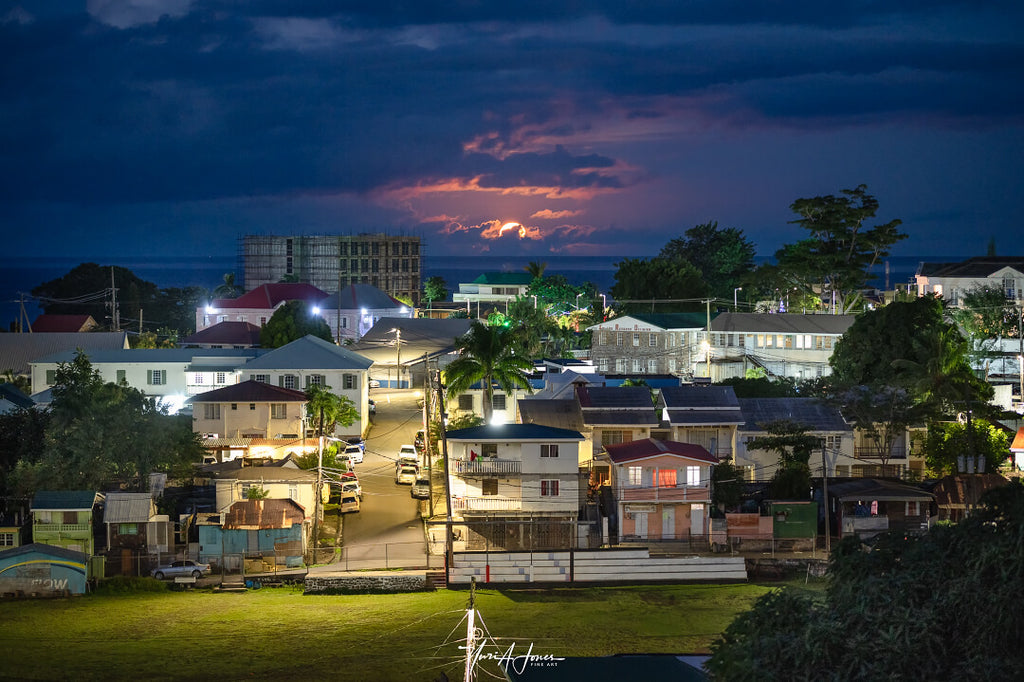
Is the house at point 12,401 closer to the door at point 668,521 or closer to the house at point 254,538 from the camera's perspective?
the house at point 254,538

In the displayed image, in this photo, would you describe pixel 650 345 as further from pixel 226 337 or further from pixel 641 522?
pixel 641 522

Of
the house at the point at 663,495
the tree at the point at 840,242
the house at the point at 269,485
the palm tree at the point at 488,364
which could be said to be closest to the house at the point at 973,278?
the tree at the point at 840,242

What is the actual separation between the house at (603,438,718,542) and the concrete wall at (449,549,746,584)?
132cm

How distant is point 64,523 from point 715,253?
2516 inches

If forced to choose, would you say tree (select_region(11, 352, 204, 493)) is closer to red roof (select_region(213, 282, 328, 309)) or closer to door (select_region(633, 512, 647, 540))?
door (select_region(633, 512, 647, 540))

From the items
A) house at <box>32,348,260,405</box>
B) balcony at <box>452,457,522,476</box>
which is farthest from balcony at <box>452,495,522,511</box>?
house at <box>32,348,260,405</box>

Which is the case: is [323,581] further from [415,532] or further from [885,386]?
[885,386]

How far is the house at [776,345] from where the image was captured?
50.6 metres

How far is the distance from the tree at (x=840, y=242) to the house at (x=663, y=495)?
32330 millimetres

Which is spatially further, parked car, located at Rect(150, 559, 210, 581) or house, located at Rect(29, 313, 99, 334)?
house, located at Rect(29, 313, 99, 334)

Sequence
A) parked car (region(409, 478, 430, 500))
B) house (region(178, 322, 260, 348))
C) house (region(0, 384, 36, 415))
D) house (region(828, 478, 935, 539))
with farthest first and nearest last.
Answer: house (region(178, 322, 260, 348)) < house (region(0, 384, 36, 415)) < parked car (region(409, 478, 430, 500)) < house (region(828, 478, 935, 539))

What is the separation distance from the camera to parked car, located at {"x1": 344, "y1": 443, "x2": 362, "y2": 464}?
3481 cm

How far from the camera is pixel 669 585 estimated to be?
27.9m

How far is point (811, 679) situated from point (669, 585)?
48.3 feet
